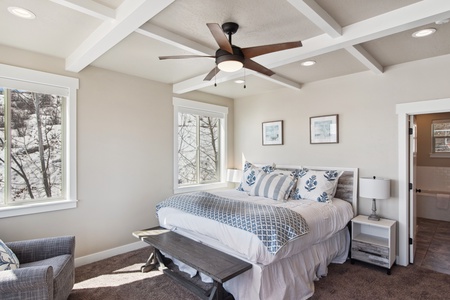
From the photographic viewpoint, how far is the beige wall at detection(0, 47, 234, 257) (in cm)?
309

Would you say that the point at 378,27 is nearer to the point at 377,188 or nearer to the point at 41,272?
the point at 377,188

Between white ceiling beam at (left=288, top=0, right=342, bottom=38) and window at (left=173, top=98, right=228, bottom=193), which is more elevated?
white ceiling beam at (left=288, top=0, right=342, bottom=38)

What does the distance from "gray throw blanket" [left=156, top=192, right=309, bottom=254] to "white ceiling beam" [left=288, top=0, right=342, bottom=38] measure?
173cm

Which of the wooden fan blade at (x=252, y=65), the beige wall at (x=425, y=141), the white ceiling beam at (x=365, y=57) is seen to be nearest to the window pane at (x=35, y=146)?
the wooden fan blade at (x=252, y=65)

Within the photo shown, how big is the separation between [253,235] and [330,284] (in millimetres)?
1239

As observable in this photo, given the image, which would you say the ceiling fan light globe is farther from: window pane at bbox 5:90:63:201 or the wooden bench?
window pane at bbox 5:90:63:201

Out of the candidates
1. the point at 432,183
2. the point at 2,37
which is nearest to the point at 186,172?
the point at 2,37

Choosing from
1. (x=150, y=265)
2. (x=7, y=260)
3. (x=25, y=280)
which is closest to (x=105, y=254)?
(x=150, y=265)

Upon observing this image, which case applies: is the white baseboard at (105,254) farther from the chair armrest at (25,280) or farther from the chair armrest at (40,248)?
the chair armrest at (25,280)

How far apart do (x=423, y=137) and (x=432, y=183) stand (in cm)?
105

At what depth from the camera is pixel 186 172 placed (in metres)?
4.64

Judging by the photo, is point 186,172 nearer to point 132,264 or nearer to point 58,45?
point 132,264

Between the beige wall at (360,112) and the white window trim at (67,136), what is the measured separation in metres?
3.11

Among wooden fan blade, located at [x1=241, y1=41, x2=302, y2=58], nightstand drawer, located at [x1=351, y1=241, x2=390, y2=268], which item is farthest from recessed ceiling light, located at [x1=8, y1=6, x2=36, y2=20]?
nightstand drawer, located at [x1=351, y1=241, x2=390, y2=268]
